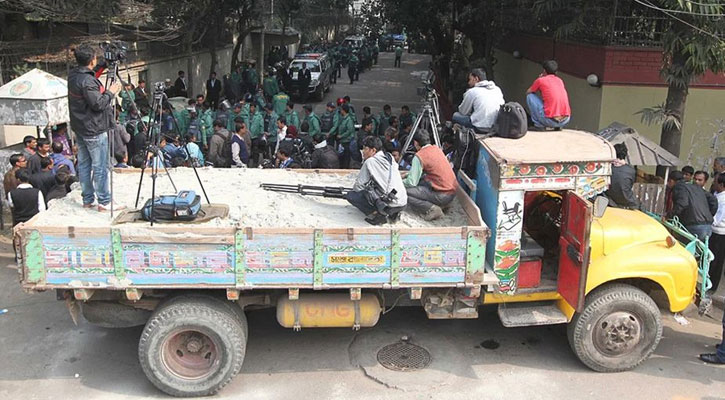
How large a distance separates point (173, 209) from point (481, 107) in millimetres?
3853

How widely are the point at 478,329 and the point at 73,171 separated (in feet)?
23.3

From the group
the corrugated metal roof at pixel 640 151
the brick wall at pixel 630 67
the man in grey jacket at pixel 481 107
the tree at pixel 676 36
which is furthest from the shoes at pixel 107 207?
the brick wall at pixel 630 67

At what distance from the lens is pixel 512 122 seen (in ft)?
22.6

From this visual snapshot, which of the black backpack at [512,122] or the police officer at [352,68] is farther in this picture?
the police officer at [352,68]

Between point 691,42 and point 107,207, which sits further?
point 691,42

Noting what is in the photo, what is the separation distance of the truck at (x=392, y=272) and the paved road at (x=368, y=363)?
0.41m

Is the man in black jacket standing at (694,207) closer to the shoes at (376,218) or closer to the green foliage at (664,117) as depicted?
the green foliage at (664,117)

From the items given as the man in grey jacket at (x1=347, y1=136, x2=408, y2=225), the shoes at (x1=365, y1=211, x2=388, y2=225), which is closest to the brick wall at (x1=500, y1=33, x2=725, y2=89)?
the man in grey jacket at (x1=347, y1=136, x2=408, y2=225)

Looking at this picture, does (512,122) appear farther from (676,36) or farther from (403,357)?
(676,36)

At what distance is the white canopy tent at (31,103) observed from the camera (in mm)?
11125

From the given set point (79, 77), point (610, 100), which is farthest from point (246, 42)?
point (79, 77)

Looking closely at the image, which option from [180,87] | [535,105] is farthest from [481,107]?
[180,87]

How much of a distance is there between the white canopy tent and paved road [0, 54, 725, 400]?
422 centimetres

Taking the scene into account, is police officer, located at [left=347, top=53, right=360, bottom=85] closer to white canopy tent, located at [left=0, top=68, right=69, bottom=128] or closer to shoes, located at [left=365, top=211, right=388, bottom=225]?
white canopy tent, located at [left=0, top=68, right=69, bottom=128]
